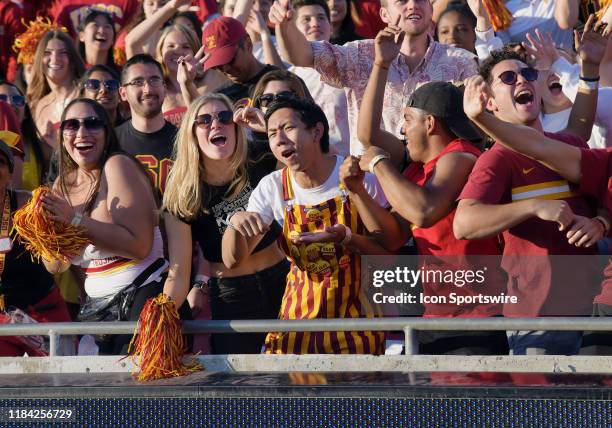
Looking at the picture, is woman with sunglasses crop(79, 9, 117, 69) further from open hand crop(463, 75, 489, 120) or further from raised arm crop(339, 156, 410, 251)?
open hand crop(463, 75, 489, 120)

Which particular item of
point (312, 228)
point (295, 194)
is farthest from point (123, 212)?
point (312, 228)

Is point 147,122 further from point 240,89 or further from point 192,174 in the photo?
point 192,174

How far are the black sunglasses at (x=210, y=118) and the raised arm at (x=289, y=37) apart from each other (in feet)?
2.52

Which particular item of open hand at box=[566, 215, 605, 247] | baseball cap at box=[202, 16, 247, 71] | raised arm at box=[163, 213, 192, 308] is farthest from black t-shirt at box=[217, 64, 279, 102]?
open hand at box=[566, 215, 605, 247]

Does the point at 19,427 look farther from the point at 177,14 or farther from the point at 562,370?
the point at 177,14

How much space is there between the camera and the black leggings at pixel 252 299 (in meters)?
5.48

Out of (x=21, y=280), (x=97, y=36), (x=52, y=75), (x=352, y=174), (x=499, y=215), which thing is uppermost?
(x=97, y=36)

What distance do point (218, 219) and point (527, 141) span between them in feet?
5.56

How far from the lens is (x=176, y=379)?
4496 millimetres

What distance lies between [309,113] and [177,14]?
362 centimetres

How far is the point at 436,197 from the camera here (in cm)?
477

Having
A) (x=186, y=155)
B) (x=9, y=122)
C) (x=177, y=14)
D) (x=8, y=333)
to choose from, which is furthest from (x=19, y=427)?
(x=177, y=14)

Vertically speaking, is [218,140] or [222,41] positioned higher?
[222,41]

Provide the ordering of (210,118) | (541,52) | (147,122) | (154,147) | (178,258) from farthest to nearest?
(147,122) → (154,147) → (541,52) → (210,118) → (178,258)
